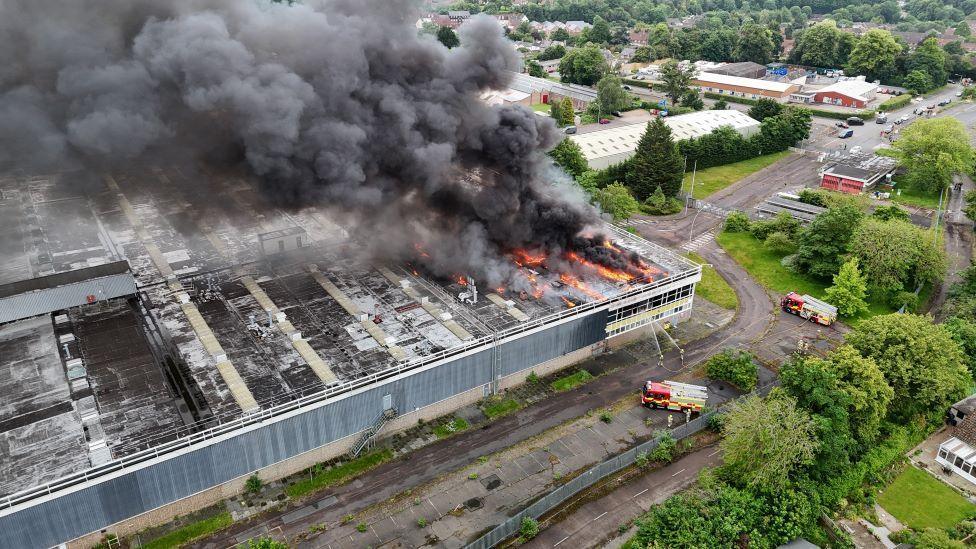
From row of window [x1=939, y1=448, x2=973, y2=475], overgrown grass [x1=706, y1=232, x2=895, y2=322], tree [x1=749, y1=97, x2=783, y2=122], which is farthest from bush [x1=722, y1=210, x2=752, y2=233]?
tree [x1=749, y1=97, x2=783, y2=122]

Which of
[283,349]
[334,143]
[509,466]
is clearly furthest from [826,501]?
[334,143]

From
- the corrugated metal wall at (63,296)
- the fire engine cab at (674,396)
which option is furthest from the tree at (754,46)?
the corrugated metal wall at (63,296)

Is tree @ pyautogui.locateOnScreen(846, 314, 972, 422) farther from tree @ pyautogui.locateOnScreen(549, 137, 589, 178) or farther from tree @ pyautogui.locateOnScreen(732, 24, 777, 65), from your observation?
tree @ pyautogui.locateOnScreen(732, 24, 777, 65)

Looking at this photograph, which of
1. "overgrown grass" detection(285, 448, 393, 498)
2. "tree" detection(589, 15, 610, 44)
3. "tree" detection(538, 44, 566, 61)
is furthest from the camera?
"tree" detection(589, 15, 610, 44)

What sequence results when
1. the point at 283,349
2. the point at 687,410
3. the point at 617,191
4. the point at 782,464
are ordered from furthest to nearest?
the point at 617,191 → the point at 687,410 → the point at 283,349 → the point at 782,464

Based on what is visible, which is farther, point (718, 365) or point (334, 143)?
point (718, 365)

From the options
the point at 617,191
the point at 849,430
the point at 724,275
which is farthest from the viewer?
the point at 617,191

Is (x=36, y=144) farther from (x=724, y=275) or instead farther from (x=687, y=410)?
(x=724, y=275)
